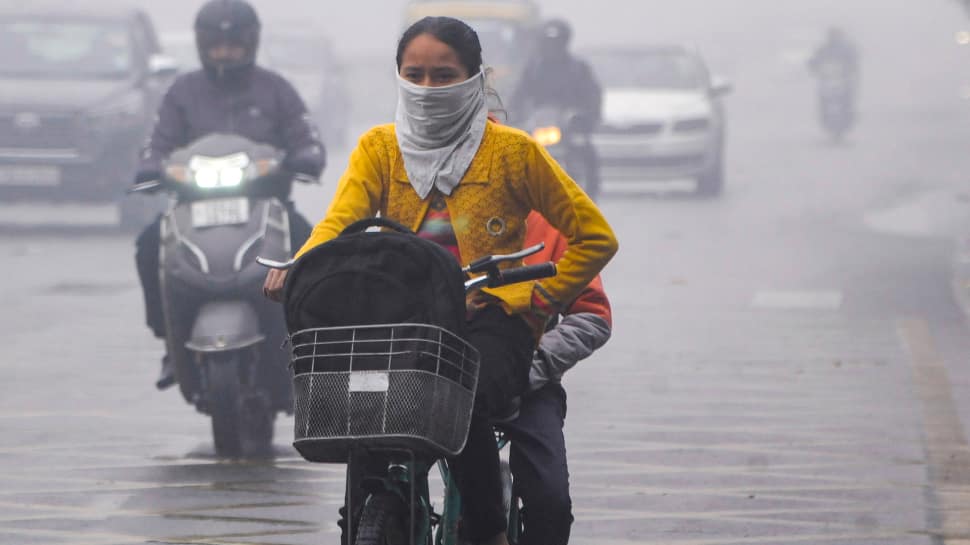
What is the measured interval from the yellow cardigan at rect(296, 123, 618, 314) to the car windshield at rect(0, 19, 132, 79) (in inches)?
630

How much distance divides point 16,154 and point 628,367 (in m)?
10.00

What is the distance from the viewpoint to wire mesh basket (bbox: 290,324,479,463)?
4.05 meters

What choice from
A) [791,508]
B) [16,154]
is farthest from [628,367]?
[16,154]

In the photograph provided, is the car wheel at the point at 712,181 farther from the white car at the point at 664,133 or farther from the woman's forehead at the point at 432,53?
the woman's forehead at the point at 432,53

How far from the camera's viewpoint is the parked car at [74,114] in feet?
63.9

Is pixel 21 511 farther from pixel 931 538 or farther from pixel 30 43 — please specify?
pixel 30 43

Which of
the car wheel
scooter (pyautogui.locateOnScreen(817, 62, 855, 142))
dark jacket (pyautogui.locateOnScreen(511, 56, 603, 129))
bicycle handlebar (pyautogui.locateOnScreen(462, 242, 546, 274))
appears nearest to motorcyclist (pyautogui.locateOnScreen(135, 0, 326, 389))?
bicycle handlebar (pyautogui.locateOnScreen(462, 242, 546, 274))

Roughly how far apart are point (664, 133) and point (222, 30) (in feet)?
50.8

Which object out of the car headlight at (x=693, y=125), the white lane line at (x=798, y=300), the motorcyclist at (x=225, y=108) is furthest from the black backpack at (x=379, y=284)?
the car headlight at (x=693, y=125)

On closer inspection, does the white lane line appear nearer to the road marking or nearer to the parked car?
the road marking

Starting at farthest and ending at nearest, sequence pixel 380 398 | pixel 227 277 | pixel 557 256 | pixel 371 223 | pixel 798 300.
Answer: pixel 798 300 → pixel 227 277 → pixel 557 256 → pixel 371 223 → pixel 380 398

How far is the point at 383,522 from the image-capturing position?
167 inches

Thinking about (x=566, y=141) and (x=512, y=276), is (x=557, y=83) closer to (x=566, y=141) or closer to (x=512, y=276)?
(x=566, y=141)

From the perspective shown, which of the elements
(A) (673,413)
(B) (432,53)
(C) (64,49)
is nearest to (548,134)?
(C) (64,49)
